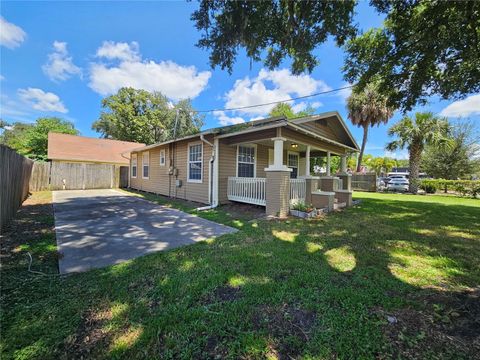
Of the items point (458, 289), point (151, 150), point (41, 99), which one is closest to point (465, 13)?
point (458, 289)

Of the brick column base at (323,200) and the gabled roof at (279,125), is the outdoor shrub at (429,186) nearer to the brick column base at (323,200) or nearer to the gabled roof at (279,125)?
the gabled roof at (279,125)

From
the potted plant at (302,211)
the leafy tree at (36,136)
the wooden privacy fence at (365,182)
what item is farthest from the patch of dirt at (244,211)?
the leafy tree at (36,136)

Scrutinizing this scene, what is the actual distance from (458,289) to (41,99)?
35.6m

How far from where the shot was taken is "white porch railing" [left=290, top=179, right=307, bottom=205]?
307 inches

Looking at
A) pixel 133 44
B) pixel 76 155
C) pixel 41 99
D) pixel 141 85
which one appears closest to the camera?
pixel 133 44

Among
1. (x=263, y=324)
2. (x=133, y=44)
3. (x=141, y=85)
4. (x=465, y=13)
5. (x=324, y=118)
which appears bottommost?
(x=263, y=324)

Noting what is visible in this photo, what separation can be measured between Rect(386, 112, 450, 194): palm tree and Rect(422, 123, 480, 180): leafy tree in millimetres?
2446

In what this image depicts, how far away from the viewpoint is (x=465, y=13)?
524 centimetres

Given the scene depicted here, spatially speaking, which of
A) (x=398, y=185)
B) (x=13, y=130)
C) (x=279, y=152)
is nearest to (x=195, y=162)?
(x=279, y=152)

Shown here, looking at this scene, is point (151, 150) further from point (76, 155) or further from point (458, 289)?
point (458, 289)

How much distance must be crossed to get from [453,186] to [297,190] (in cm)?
1879

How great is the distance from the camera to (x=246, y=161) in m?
9.64

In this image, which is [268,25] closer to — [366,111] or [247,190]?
[247,190]

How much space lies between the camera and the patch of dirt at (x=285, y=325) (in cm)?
179
